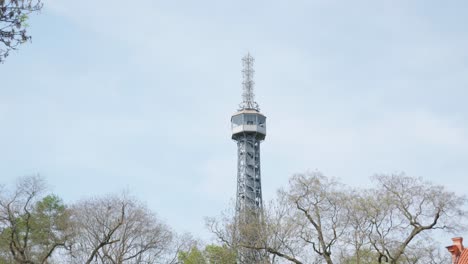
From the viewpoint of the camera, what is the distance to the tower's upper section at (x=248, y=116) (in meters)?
83.1

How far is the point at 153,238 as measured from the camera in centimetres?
3816

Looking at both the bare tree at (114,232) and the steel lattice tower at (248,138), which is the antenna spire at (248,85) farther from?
the bare tree at (114,232)

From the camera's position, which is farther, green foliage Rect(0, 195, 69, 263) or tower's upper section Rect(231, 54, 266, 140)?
tower's upper section Rect(231, 54, 266, 140)

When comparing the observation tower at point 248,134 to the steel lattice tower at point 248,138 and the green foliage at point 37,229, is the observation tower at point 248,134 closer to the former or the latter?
the steel lattice tower at point 248,138

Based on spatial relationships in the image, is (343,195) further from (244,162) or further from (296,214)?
(244,162)

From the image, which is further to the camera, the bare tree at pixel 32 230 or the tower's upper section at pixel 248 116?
the tower's upper section at pixel 248 116

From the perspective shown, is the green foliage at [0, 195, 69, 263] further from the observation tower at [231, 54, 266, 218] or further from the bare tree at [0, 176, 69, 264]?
the observation tower at [231, 54, 266, 218]

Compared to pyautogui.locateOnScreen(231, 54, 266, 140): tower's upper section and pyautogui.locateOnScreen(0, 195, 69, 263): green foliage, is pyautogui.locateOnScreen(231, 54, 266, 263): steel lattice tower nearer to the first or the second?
pyautogui.locateOnScreen(231, 54, 266, 140): tower's upper section

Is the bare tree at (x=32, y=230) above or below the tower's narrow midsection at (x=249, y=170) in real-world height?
below

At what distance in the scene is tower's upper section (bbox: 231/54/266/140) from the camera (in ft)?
273

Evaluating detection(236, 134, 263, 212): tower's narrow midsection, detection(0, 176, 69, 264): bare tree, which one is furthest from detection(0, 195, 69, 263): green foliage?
detection(236, 134, 263, 212): tower's narrow midsection

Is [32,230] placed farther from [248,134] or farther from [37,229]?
[248,134]

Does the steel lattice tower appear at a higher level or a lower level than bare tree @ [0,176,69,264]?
higher

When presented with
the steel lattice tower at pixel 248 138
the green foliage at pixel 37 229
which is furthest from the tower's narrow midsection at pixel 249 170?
the green foliage at pixel 37 229
